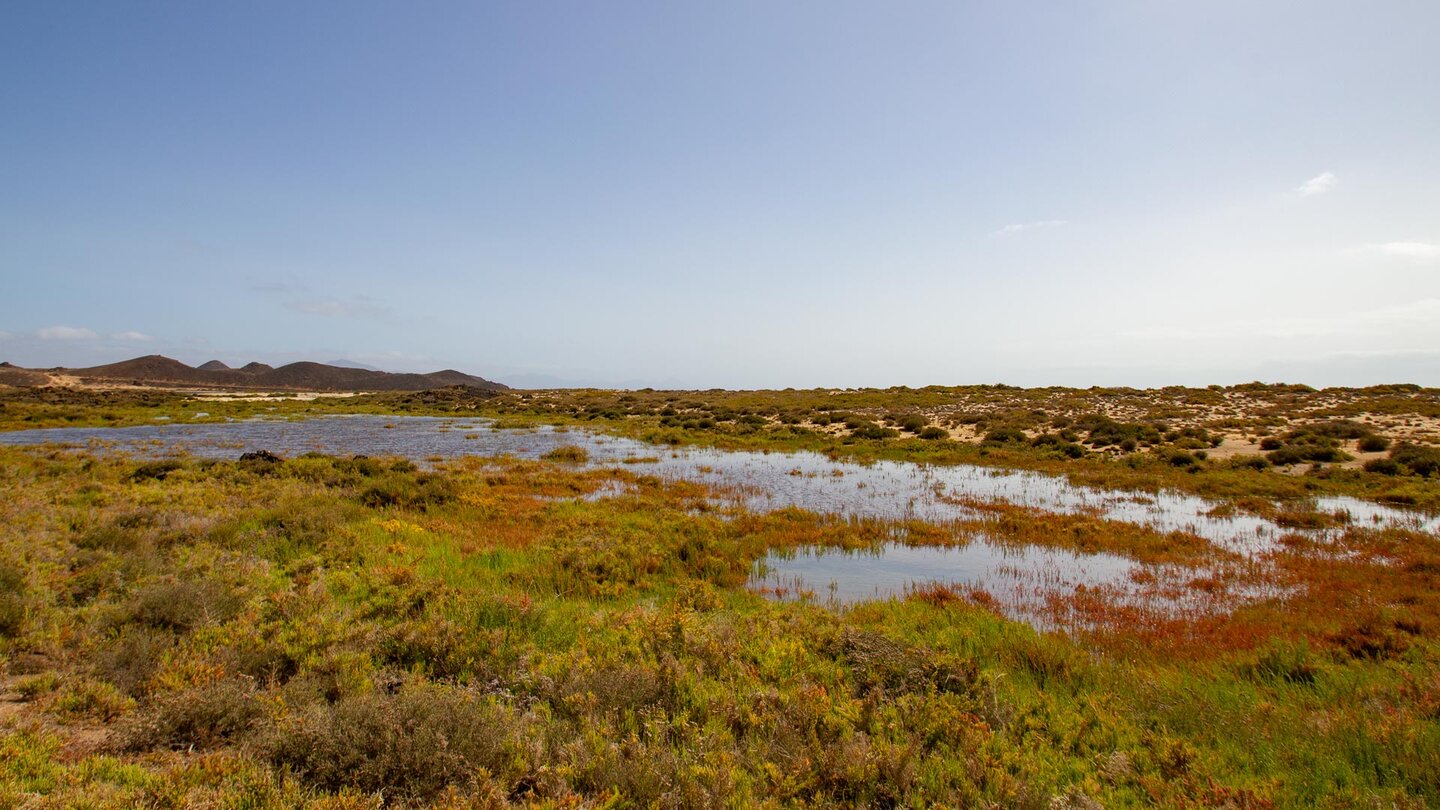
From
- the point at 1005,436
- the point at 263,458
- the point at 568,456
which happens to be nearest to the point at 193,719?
the point at 263,458

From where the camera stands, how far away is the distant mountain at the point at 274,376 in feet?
409

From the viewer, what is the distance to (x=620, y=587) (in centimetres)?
1111

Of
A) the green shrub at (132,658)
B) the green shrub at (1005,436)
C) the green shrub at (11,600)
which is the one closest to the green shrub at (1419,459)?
the green shrub at (1005,436)

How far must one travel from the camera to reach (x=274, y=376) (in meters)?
151

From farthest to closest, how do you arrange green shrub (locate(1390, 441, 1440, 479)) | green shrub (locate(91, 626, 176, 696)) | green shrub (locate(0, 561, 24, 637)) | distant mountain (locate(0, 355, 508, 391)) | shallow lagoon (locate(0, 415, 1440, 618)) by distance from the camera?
distant mountain (locate(0, 355, 508, 391))
green shrub (locate(1390, 441, 1440, 479))
shallow lagoon (locate(0, 415, 1440, 618))
green shrub (locate(0, 561, 24, 637))
green shrub (locate(91, 626, 176, 696))

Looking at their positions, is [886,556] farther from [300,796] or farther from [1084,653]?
[300,796]

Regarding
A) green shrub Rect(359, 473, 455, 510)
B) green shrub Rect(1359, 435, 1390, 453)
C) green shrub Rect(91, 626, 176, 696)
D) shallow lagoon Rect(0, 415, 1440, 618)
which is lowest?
shallow lagoon Rect(0, 415, 1440, 618)

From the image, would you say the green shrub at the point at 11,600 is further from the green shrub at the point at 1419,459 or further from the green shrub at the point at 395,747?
the green shrub at the point at 1419,459

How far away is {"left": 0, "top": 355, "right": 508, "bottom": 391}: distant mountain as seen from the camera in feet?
409

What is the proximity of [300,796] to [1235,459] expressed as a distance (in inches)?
1325

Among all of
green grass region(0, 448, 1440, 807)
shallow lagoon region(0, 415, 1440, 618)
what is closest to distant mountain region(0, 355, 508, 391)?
shallow lagoon region(0, 415, 1440, 618)

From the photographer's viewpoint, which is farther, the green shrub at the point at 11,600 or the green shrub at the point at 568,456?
the green shrub at the point at 568,456

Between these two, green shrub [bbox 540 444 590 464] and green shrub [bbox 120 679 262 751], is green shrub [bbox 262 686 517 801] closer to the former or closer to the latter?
green shrub [bbox 120 679 262 751]

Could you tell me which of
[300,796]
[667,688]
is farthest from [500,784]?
[667,688]
